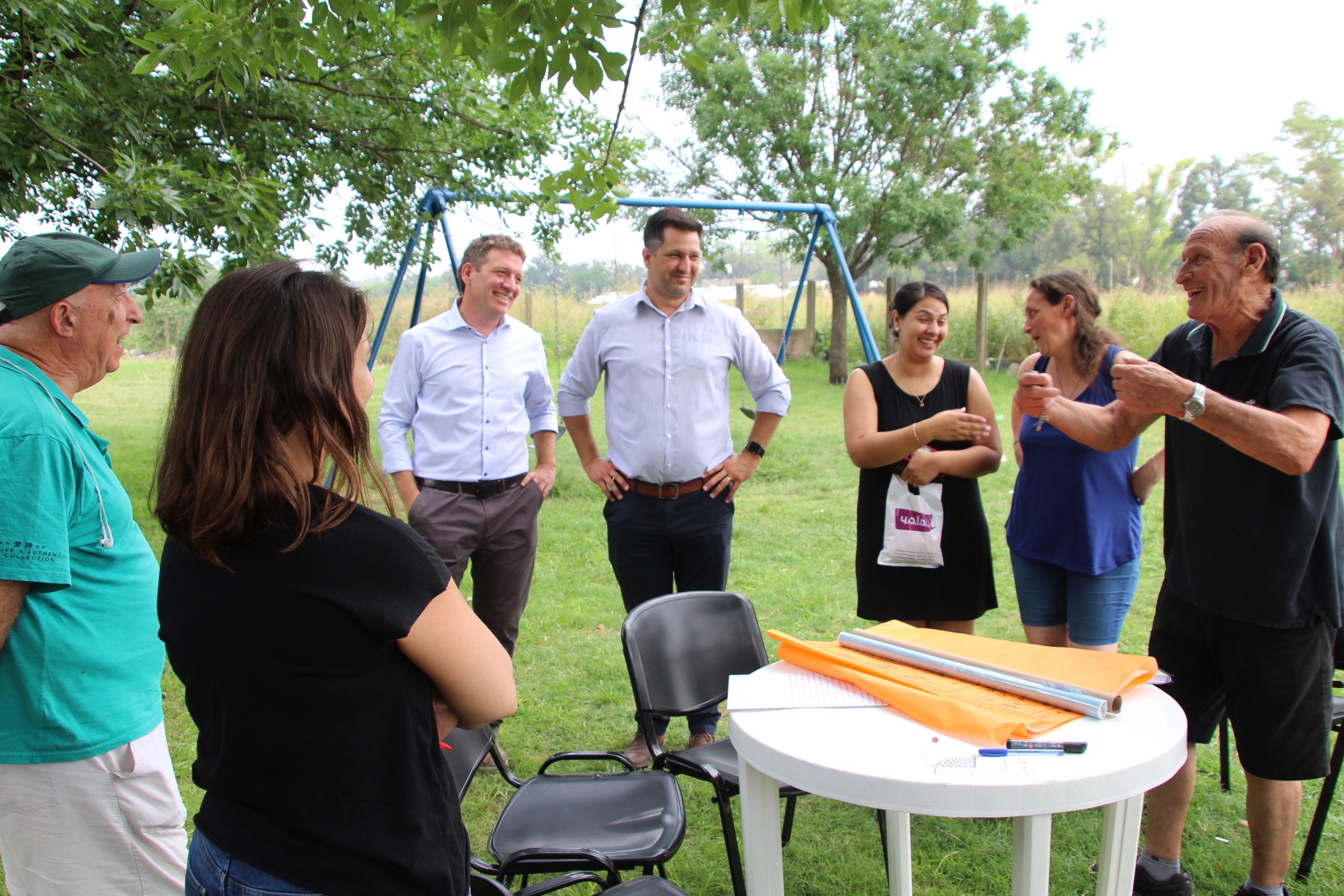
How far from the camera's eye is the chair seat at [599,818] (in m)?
2.09

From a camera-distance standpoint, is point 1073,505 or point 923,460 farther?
point 923,460

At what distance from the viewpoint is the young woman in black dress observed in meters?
3.05

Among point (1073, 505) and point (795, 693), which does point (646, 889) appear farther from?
point (1073, 505)

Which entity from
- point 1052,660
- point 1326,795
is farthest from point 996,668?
point 1326,795

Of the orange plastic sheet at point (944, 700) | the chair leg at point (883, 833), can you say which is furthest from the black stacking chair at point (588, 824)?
the chair leg at point (883, 833)

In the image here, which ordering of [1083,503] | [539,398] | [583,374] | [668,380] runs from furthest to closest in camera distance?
[539,398] < [583,374] < [668,380] < [1083,503]

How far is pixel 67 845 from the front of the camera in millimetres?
1778

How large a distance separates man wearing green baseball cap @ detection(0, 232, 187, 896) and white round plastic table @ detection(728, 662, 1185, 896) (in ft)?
4.29

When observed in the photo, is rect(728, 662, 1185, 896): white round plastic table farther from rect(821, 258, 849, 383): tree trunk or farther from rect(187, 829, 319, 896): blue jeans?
rect(821, 258, 849, 383): tree trunk

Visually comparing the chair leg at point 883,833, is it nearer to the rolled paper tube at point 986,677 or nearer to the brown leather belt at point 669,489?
the rolled paper tube at point 986,677

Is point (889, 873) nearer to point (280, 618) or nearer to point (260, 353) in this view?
point (280, 618)

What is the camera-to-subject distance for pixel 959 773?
155 centimetres

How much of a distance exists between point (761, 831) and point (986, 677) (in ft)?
1.97

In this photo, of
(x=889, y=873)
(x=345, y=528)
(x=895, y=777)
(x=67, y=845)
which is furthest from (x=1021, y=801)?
(x=67, y=845)
